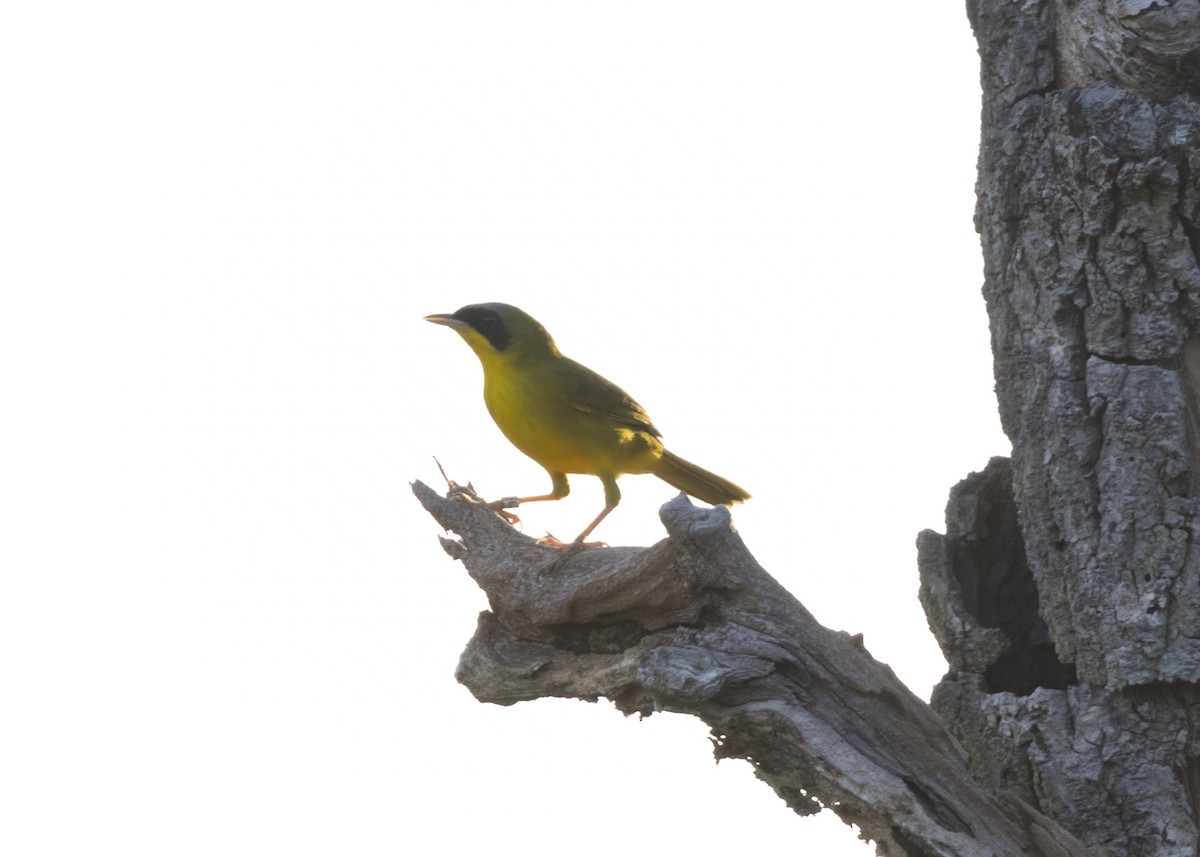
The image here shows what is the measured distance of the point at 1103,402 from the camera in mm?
4418

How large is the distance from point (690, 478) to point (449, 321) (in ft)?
4.40

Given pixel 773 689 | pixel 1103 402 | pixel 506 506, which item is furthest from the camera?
pixel 506 506

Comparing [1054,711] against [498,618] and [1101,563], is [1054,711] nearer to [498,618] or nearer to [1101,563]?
[1101,563]

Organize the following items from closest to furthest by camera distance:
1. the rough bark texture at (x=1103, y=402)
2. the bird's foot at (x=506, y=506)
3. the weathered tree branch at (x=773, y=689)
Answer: the weathered tree branch at (x=773, y=689) < the rough bark texture at (x=1103, y=402) < the bird's foot at (x=506, y=506)

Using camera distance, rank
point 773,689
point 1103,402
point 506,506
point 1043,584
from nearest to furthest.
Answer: point 773,689
point 1103,402
point 1043,584
point 506,506

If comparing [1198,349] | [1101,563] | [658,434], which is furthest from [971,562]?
[658,434]

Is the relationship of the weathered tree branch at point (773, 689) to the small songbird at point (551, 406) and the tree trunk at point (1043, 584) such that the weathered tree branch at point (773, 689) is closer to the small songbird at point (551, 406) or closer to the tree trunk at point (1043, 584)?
the tree trunk at point (1043, 584)

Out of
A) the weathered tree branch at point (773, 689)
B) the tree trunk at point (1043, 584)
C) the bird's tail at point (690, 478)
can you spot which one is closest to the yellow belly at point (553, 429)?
the bird's tail at point (690, 478)

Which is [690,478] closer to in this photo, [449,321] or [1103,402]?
[449,321]

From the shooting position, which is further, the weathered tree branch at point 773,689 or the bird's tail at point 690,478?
the bird's tail at point 690,478

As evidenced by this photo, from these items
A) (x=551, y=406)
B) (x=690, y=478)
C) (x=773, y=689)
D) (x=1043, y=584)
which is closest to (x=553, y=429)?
(x=551, y=406)

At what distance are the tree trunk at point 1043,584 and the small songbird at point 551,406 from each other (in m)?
1.76

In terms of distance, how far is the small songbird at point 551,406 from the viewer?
650 centimetres

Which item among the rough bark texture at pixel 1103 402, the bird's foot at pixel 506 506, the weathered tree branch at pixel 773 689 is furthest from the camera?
the bird's foot at pixel 506 506
